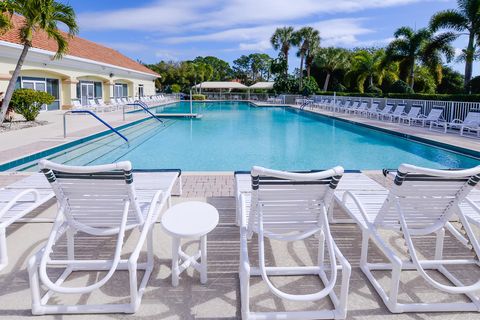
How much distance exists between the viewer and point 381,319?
2.39 metres

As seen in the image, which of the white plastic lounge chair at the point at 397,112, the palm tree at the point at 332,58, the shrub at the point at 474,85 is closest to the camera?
the white plastic lounge chair at the point at 397,112

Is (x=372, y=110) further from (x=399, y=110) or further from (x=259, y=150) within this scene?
(x=259, y=150)

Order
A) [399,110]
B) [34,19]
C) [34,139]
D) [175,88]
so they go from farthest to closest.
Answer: [175,88] → [399,110] → [34,19] → [34,139]

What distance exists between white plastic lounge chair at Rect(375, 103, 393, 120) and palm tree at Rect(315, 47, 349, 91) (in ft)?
76.8

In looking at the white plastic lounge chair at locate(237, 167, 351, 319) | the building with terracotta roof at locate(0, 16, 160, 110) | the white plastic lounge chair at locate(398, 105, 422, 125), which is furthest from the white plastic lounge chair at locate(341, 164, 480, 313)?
the building with terracotta roof at locate(0, 16, 160, 110)

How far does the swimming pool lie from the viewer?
8.82 metres

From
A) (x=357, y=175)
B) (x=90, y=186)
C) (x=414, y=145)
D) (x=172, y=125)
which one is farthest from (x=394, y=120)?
(x=90, y=186)

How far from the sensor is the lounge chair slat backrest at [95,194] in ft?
8.17

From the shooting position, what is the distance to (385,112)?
53.5 feet

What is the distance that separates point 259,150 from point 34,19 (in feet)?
24.0

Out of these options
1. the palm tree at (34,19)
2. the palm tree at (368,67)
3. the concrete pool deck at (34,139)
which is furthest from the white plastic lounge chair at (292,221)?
the palm tree at (368,67)

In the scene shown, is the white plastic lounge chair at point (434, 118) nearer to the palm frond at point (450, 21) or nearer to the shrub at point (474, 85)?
the shrub at point (474, 85)

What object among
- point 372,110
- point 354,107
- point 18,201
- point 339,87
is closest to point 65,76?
point 354,107

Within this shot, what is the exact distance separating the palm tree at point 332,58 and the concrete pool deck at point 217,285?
37584mm
